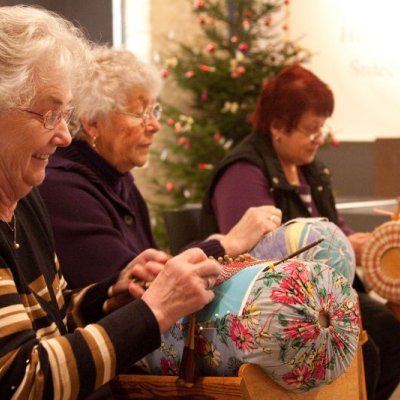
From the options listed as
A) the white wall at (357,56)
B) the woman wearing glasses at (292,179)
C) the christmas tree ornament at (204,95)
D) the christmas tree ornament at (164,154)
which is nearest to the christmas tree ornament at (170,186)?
the christmas tree ornament at (164,154)

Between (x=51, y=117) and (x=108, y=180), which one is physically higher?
(x=51, y=117)

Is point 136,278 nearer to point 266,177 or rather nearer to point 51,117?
point 51,117

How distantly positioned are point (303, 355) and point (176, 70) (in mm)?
4876

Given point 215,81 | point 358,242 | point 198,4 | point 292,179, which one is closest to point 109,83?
point 292,179

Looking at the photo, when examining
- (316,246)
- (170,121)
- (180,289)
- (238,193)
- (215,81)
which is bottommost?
(170,121)

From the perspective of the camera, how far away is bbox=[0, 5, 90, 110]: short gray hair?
1.67m

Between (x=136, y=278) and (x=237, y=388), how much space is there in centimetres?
48

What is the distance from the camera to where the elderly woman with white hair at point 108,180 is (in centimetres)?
237

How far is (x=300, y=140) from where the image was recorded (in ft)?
11.2

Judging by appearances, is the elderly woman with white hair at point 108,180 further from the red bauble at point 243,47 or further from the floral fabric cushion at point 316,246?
the red bauble at point 243,47

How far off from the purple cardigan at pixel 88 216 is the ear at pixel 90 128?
0.17 feet

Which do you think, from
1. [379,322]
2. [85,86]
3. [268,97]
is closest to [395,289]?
[379,322]

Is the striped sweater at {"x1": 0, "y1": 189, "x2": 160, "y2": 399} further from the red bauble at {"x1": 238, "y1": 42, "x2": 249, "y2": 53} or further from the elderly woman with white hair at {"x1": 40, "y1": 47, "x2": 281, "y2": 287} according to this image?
the red bauble at {"x1": 238, "y1": 42, "x2": 249, "y2": 53}

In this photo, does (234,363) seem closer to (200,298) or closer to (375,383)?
(200,298)
